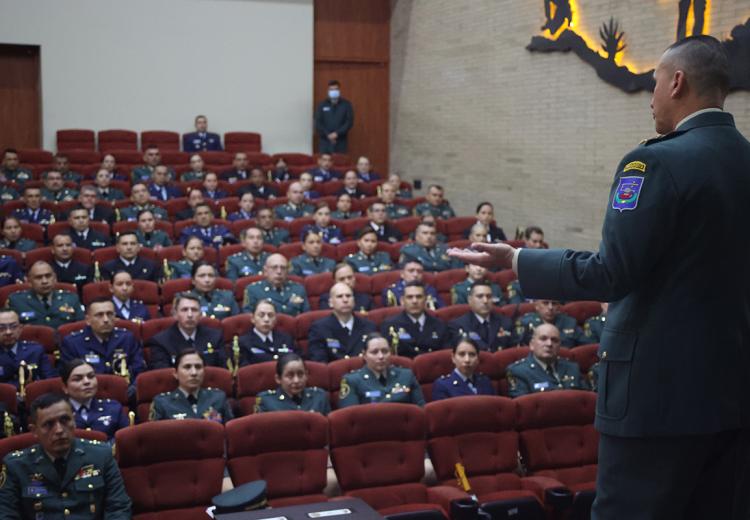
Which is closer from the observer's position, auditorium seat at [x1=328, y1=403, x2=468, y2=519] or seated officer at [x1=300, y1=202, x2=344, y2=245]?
auditorium seat at [x1=328, y1=403, x2=468, y2=519]

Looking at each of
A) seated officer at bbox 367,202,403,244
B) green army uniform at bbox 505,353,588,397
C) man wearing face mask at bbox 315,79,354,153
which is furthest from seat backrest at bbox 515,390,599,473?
man wearing face mask at bbox 315,79,354,153

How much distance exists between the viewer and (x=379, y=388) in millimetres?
4539

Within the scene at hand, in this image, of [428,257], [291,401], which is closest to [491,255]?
[291,401]

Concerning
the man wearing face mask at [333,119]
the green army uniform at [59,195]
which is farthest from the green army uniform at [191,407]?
the man wearing face mask at [333,119]

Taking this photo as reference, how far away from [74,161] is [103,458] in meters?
7.48

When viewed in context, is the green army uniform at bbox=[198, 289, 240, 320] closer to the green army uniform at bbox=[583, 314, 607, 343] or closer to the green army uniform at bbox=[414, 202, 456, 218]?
the green army uniform at bbox=[583, 314, 607, 343]

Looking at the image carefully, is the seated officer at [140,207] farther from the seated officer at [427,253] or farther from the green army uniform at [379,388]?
the green army uniform at [379,388]

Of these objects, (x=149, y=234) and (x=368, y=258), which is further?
(x=149, y=234)

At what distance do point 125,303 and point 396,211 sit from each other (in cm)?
398

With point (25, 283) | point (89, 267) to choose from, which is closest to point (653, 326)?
point (25, 283)

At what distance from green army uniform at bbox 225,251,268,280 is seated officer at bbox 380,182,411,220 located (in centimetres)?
240

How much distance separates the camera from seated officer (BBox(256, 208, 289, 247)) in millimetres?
7949

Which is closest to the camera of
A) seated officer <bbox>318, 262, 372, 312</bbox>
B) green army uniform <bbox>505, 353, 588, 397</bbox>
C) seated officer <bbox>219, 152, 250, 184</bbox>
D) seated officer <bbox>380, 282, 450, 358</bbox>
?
green army uniform <bbox>505, 353, 588, 397</bbox>

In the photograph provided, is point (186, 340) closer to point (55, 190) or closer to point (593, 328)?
point (593, 328)
